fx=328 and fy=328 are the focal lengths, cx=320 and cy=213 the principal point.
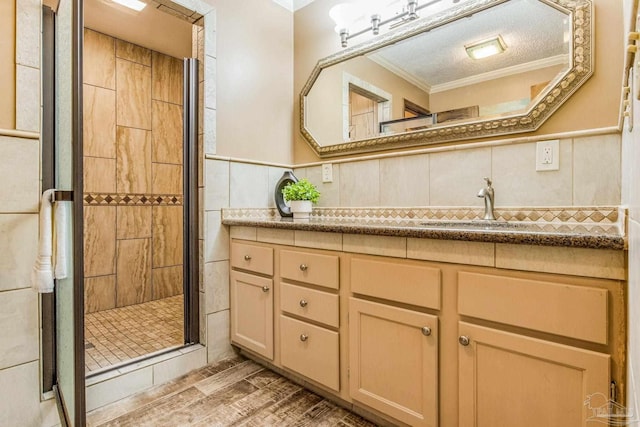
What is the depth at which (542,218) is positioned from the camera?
139 centimetres

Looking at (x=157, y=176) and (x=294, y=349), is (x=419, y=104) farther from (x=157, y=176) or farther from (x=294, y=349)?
(x=157, y=176)

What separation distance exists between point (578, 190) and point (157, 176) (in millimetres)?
3141

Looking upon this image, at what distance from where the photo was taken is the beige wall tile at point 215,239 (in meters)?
1.89

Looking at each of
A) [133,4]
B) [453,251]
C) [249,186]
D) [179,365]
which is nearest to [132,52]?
[133,4]

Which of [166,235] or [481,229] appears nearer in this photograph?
[481,229]

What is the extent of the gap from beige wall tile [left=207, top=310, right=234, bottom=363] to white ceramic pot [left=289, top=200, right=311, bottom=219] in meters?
0.73

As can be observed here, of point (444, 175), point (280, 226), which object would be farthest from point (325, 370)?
point (444, 175)

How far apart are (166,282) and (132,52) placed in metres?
2.13

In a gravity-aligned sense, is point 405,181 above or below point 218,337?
above

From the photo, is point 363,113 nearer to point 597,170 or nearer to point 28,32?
point 597,170

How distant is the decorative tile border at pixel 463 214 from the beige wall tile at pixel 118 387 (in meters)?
0.91

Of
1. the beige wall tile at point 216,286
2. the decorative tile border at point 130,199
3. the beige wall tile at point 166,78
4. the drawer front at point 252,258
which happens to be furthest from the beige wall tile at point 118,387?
the beige wall tile at point 166,78

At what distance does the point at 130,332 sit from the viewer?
2219 millimetres

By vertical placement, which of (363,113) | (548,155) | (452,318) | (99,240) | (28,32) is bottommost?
(452,318)
